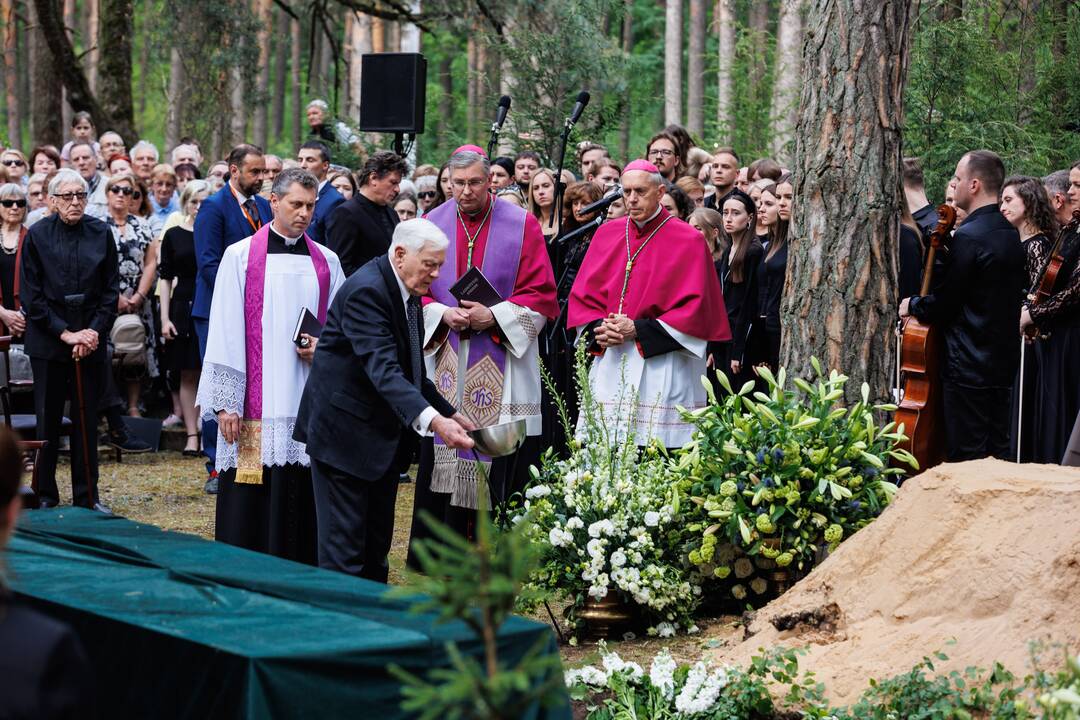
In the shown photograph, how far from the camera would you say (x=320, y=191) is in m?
10.9

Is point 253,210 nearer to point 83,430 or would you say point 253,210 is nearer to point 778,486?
point 83,430

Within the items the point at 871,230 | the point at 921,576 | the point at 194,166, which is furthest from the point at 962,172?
the point at 194,166

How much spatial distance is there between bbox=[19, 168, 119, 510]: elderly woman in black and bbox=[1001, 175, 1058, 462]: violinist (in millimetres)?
5819

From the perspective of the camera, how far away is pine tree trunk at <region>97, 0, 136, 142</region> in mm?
18875

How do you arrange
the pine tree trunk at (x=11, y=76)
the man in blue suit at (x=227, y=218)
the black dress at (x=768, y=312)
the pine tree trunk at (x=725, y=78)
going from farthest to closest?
the pine tree trunk at (x=11, y=76) < the pine tree trunk at (x=725, y=78) < the man in blue suit at (x=227, y=218) < the black dress at (x=768, y=312)

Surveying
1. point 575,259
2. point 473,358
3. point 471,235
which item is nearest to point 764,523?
point 473,358

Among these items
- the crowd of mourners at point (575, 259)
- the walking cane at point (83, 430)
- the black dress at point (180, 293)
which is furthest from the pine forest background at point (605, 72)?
the walking cane at point (83, 430)

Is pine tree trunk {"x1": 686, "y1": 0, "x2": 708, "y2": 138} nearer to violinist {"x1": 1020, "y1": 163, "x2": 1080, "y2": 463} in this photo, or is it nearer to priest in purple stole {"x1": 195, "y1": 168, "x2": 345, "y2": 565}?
violinist {"x1": 1020, "y1": 163, "x2": 1080, "y2": 463}

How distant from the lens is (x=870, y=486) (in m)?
6.33

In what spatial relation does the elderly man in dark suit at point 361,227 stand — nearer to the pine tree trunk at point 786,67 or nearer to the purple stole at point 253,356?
the purple stole at point 253,356

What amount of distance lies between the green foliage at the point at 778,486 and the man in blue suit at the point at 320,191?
15.4ft

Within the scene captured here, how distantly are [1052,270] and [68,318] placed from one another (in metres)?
6.21

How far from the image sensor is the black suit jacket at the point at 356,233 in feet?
31.1

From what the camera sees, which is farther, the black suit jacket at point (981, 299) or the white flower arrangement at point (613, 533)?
the black suit jacket at point (981, 299)
